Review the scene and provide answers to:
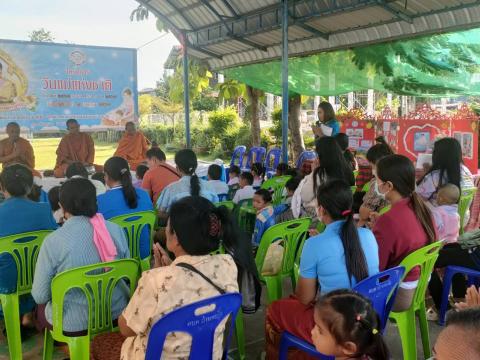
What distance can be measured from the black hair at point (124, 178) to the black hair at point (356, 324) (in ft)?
6.74

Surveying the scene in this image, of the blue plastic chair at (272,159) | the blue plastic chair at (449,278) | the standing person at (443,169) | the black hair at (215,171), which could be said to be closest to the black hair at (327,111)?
the black hair at (215,171)

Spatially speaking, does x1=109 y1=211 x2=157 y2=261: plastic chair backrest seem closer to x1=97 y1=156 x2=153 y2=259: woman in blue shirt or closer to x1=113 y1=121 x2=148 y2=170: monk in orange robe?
x1=97 y1=156 x2=153 y2=259: woman in blue shirt

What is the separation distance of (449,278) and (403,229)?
2.99 ft

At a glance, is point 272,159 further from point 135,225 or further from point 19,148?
point 135,225

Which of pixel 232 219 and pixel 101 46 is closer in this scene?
pixel 232 219

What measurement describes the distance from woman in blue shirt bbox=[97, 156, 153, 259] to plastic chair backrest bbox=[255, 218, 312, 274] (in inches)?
36.1

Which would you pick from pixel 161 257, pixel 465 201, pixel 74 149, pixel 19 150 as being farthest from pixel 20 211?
pixel 74 149

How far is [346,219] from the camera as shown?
2.07m

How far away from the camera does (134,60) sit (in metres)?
8.53

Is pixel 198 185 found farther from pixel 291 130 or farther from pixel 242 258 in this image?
pixel 291 130

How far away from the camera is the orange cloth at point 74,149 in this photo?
22.6ft

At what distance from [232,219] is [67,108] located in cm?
676

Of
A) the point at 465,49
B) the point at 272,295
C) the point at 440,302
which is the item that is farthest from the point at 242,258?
the point at 465,49

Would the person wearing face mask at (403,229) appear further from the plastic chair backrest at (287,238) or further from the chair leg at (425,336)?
the plastic chair backrest at (287,238)
